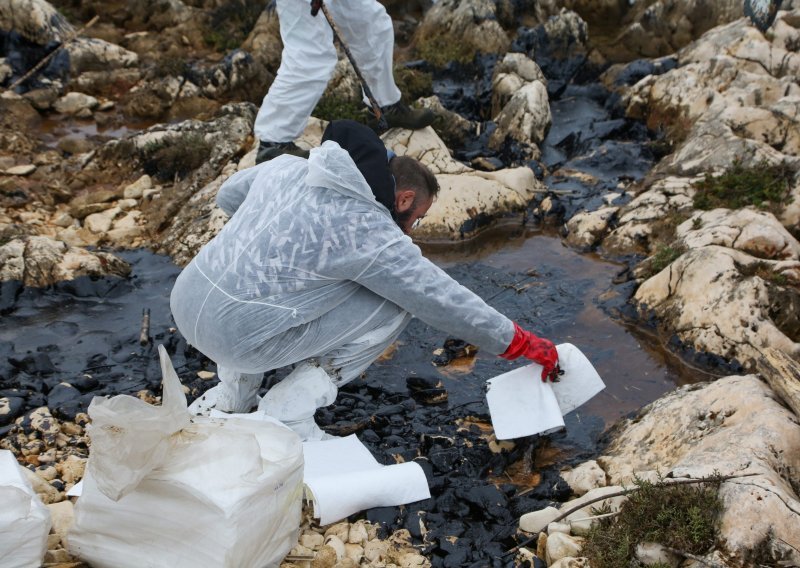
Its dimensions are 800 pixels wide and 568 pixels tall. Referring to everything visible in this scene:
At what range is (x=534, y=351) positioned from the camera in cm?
343

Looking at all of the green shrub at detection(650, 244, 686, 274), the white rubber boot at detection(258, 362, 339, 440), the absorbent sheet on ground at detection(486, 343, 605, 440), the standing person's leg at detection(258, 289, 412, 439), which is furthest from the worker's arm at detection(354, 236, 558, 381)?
the green shrub at detection(650, 244, 686, 274)

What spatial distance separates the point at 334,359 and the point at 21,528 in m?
1.53

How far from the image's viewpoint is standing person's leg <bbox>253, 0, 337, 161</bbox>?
18.7ft

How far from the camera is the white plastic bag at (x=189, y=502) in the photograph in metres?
2.45

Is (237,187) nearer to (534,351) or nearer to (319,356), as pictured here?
(319,356)

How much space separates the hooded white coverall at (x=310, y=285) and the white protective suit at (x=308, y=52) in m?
2.56

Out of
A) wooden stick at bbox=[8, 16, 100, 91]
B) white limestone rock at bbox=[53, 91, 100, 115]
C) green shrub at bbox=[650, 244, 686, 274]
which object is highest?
green shrub at bbox=[650, 244, 686, 274]

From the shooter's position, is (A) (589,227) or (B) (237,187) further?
(A) (589,227)

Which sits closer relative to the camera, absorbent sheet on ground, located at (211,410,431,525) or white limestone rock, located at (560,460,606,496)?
absorbent sheet on ground, located at (211,410,431,525)

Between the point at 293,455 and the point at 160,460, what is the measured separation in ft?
1.56

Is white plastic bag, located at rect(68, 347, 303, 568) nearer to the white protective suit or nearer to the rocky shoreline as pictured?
the rocky shoreline

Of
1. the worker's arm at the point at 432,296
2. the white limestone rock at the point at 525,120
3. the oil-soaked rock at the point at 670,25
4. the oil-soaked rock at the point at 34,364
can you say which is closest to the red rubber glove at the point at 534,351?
the worker's arm at the point at 432,296

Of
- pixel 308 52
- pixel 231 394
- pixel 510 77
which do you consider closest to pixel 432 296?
pixel 231 394

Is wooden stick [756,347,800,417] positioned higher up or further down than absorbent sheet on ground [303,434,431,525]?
higher up
